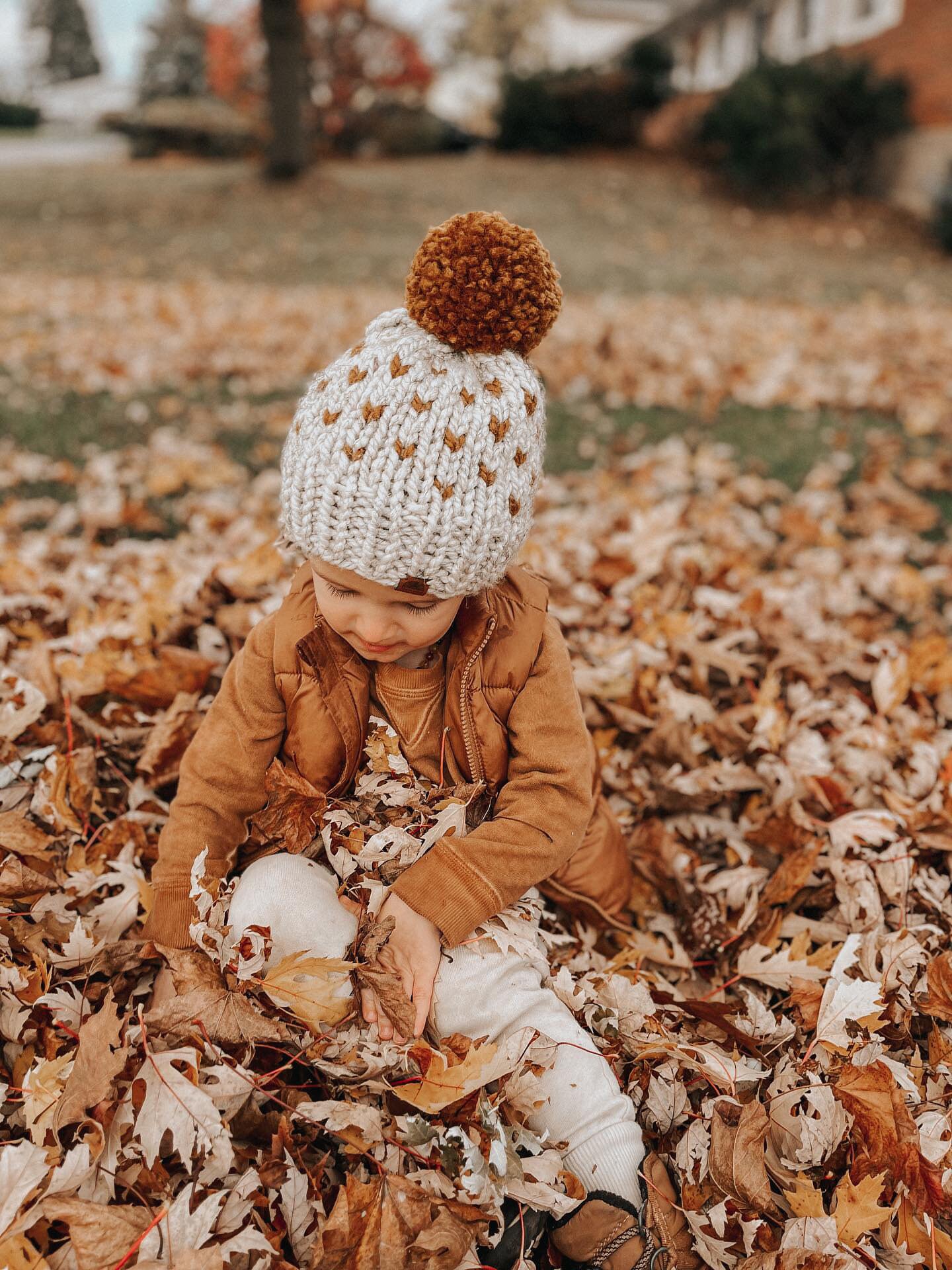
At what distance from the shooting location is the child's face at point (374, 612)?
5.63 ft

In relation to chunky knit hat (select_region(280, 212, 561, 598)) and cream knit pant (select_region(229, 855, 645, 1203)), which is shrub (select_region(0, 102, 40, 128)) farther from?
cream knit pant (select_region(229, 855, 645, 1203))

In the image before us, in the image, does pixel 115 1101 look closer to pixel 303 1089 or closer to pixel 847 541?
pixel 303 1089

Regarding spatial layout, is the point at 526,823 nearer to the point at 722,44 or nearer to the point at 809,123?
the point at 809,123

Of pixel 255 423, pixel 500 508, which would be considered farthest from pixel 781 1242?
pixel 255 423

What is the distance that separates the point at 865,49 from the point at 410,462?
2027cm

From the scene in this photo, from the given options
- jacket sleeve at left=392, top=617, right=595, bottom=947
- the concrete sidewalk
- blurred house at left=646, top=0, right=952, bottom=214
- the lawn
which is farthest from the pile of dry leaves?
the concrete sidewalk

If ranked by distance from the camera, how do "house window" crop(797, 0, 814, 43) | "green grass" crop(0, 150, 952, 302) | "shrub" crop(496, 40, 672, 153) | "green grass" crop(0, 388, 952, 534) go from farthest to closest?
"shrub" crop(496, 40, 672, 153) → "house window" crop(797, 0, 814, 43) → "green grass" crop(0, 150, 952, 302) → "green grass" crop(0, 388, 952, 534)

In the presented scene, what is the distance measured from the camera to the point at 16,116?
40531 mm

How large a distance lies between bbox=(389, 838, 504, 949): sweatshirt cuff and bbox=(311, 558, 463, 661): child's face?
0.40 metres

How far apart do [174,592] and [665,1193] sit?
2.23 meters

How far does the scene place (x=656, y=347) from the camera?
7.55 m

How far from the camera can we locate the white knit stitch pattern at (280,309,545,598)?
1601 millimetres

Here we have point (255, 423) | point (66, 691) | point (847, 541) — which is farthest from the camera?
point (255, 423)

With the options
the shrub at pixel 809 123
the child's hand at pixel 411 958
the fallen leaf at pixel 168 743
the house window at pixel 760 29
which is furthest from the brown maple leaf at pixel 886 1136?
the house window at pixel 760 29
